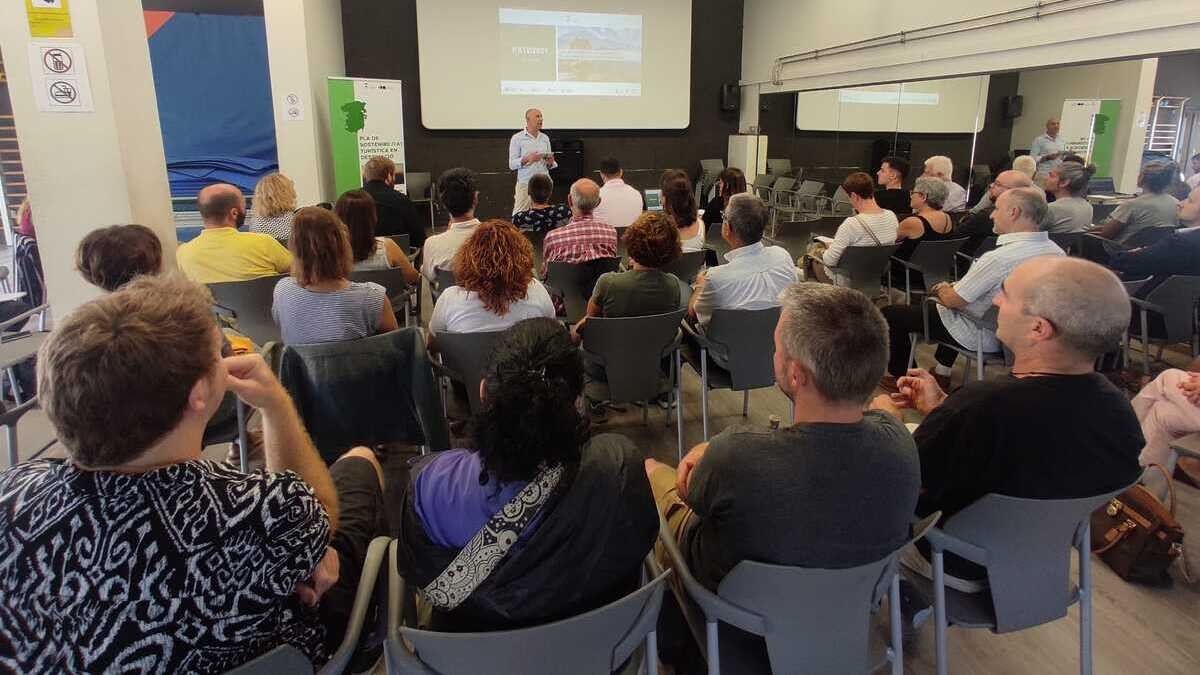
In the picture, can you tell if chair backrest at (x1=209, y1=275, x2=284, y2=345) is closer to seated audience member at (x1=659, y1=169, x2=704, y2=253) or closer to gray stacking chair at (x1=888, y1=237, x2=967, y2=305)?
seated audience member at (x1=659, y1=169, x2=704, y2=253)

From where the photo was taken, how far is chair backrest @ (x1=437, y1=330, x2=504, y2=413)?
267cm

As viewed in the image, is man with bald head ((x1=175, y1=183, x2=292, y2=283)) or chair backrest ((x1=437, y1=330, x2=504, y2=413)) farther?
man with bald head ((x1=175, y1=183, x2=292, y2=283))

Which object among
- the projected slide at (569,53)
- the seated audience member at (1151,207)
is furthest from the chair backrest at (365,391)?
the projected slide at (569,53)

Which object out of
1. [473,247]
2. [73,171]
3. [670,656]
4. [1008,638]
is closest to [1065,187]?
[1008,638]

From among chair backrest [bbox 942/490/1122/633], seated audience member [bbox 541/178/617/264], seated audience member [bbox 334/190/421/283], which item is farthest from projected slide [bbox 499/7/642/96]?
chair backrest [bbox 942/490/1122/633]

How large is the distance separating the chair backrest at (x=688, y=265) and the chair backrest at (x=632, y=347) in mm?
1093

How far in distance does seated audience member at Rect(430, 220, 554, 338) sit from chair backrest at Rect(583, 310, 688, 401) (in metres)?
0.31

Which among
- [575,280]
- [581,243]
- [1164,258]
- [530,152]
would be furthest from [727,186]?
[530,152]

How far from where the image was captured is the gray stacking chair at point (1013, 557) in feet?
5.12

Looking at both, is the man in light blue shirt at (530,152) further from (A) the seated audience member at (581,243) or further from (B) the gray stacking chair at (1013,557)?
(B) the gray stacking chair at (1013,557)

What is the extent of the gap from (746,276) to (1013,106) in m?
5.23

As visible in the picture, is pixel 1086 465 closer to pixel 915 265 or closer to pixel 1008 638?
pixel 1008 638

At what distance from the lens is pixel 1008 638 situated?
2264 mm

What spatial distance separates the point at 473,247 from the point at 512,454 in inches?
68.0
